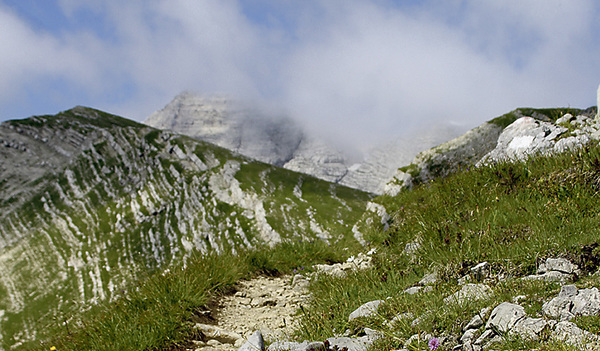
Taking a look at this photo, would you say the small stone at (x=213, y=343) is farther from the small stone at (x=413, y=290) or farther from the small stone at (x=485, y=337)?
the small stone at (x=485, y=337)

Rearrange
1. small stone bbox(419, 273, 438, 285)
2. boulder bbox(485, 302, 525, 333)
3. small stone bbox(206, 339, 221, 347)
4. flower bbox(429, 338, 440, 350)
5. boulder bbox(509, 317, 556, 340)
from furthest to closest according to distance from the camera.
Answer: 1. small stone bbox(206, 339, 221, 347)
2. small stone bbox(419, 273, 438, 285)
3. flower bbox(429, 338, 440, 350)
4. boulder bbox(485, 302, 525, 333)
5. boulder bbox(509, 317, 556, 340)

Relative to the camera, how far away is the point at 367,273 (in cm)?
661

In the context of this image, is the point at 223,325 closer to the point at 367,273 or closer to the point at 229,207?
the point at 367,273

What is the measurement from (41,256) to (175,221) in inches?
2431

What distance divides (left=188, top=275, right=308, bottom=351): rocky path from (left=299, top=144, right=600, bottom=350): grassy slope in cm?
62

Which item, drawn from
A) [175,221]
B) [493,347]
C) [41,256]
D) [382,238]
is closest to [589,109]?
[382,238]

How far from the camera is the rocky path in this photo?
5.93 meters

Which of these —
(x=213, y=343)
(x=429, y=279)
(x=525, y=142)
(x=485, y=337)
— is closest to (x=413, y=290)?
(x=429, y=279)

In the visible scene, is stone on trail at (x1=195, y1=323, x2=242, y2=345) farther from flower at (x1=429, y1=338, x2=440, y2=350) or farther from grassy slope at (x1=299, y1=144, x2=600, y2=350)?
flower at (x1=429, y1=338, x2=440, y2=350)

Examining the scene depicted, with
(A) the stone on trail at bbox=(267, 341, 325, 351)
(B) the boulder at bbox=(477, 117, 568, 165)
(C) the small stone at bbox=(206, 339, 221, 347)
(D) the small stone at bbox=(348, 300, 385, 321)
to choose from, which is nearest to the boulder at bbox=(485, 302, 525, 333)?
(D) the small stone at bbox=(348, 300, 385, 321)

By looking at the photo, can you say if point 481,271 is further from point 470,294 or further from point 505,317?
point 505,317

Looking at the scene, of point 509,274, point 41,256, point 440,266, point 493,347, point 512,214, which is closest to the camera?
point 493,347

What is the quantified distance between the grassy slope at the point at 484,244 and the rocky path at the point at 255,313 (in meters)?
0.62

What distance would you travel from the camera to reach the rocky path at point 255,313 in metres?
5.93
